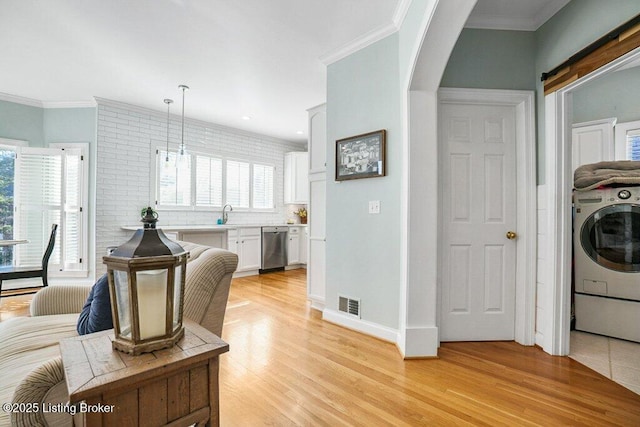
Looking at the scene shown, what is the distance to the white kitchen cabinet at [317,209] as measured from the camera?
338 cm

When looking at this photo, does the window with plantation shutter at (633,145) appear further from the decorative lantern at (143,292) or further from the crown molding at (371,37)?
the decorative lantern at (143,292)

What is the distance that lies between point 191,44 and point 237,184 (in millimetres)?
3092

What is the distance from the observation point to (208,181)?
5.33 metres

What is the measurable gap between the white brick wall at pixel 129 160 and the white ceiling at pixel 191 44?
0.38m

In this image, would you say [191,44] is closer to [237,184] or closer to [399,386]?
[237,184]

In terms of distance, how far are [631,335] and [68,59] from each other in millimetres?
5941

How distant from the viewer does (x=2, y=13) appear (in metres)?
2.47

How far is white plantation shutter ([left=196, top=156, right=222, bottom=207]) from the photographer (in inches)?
205

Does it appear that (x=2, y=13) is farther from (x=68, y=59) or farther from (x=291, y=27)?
(x=291, y=27)

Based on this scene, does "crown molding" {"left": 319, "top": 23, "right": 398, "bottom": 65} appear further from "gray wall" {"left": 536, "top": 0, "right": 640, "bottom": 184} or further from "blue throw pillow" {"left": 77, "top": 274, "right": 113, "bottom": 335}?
"blue throw pillow" {"left": 77, "top": 274, "right": 113, "bottom": 335}

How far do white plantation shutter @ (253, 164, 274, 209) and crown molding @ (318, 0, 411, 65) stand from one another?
3.26m

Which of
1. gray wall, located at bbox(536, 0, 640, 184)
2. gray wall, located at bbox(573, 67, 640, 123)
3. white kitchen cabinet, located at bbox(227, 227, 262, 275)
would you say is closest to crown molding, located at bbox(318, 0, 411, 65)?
gray wall, located at bbox(536, 0, 640, 184)

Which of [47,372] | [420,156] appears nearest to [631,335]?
[420,156]

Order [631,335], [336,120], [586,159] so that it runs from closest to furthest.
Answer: [631,335], [336,120], [586,159]
